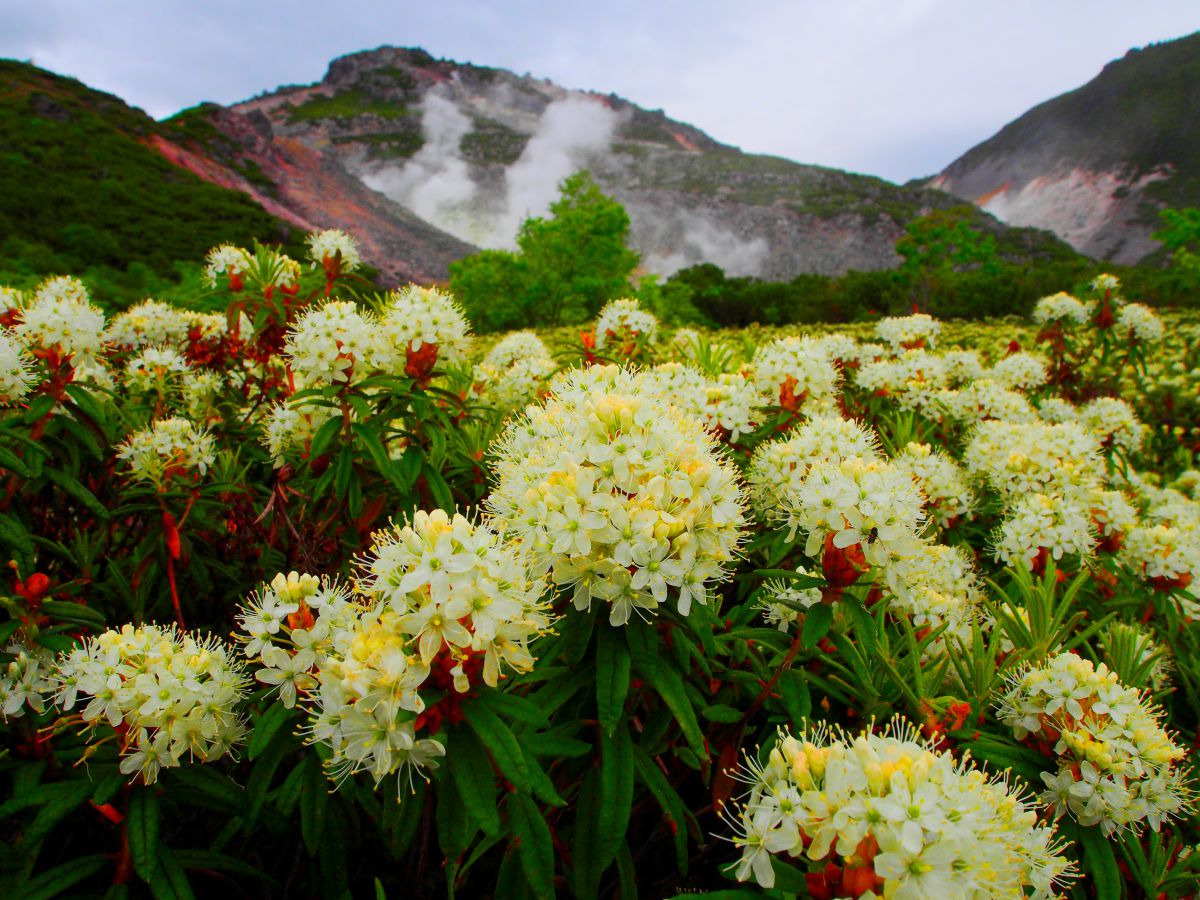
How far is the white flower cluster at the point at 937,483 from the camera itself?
2.80 m

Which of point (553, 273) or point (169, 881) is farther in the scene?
A: point (553, 273)

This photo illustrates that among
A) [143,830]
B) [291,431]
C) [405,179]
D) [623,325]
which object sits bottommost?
[143,830]

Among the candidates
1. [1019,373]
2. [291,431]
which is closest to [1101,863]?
[291,431]

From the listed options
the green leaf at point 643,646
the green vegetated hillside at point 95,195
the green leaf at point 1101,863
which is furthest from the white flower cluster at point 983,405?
the green vegetated hillside at point 95,195

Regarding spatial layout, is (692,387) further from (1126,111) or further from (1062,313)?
(1126,111)

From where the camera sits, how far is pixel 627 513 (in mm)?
1287

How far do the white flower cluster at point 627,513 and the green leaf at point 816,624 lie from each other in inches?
11.4

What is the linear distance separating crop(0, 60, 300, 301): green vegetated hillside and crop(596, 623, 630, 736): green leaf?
16.7 metres

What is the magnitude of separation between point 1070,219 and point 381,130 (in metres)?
96.3

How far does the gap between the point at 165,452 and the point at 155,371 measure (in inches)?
32.3

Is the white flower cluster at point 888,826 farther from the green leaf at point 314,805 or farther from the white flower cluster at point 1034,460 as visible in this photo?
the white flower cluster at point 1034,460

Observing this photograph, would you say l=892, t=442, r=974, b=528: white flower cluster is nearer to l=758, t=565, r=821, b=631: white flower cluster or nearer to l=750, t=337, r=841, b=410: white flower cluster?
l=750, t=337, r=841, b=410: white flower cluster

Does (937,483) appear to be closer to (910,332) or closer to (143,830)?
(910,332)

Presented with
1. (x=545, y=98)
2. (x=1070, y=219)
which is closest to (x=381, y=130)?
(x=545, y=98)
